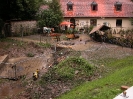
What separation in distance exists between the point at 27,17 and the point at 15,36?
173 inches

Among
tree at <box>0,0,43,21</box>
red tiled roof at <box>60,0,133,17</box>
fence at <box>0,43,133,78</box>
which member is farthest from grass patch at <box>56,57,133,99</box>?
red tiled roof at <box>60,0,133,17</box>

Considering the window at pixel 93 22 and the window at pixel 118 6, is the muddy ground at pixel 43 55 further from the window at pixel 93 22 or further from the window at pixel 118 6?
the window at pixel 118 6

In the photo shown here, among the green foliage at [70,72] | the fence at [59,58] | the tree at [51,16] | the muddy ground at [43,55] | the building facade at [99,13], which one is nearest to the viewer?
the muddy ground at [43,55]

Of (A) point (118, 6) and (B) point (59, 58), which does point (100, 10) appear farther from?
(B) point (59, 58)

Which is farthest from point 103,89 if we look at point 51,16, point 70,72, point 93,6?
point 93,6

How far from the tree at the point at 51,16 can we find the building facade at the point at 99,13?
2.24 m

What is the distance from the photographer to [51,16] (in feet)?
120

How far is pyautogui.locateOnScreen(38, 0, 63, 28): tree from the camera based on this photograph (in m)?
36.7

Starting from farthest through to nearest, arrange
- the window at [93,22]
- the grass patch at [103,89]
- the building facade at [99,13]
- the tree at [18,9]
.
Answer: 1. the window at [93,22]
2. the building facade at [99,13]
3. the tree at [18,9]
4. the grass patch at [103,89]

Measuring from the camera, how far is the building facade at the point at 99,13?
39875mm

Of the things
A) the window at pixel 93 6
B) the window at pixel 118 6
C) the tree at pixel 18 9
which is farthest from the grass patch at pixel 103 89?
the window at pixel 118 6

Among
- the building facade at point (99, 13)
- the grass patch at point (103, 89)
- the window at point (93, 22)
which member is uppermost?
the building facade at point (99, 13)

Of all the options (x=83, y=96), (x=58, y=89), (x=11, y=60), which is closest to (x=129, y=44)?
(x=11, y=60)

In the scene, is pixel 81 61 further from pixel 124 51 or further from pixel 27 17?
pixel 27 17
